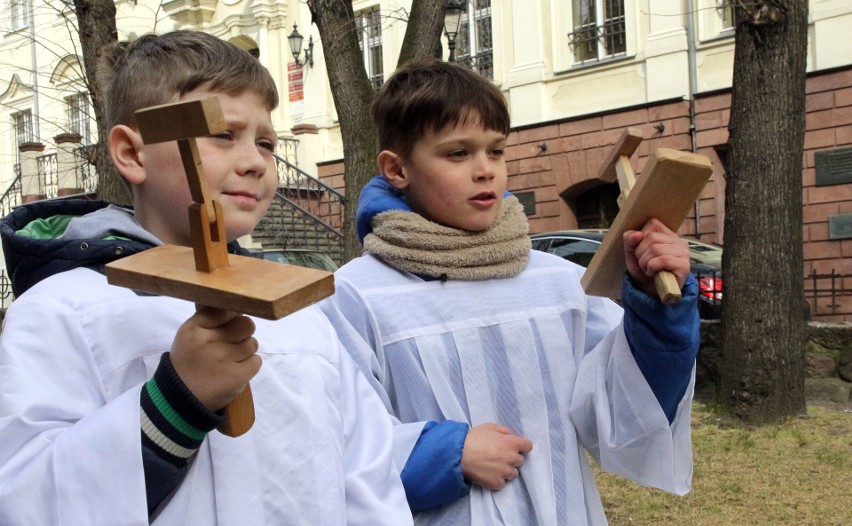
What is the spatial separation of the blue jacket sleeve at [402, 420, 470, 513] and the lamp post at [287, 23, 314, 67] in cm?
1962

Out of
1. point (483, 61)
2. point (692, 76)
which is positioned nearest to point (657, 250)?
point (692, 76)

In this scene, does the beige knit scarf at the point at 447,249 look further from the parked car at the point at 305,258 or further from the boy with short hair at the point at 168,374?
the parked car at the point at 305,258

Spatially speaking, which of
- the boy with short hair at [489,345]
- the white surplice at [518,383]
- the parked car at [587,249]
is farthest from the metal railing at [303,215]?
the white surplice at [518,383]

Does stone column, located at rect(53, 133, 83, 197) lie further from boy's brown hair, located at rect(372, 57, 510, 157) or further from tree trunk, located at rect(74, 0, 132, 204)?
boy's brown hair, located at rect(372, 57, 510, 157)

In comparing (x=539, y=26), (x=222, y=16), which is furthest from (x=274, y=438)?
(x=222, y=16)

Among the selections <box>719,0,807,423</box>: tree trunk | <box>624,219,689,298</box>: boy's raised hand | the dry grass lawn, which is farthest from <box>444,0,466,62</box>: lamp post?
<box>624,219,689,298</box>: boy's raised hand

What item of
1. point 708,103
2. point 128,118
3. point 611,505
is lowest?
point 611,505

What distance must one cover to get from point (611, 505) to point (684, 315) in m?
3.43

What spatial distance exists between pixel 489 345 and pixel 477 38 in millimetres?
17444

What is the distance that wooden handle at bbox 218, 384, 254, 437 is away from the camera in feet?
4.19

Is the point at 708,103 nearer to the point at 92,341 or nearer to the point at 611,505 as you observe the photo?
the point at 611,505

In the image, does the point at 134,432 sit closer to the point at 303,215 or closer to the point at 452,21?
the point at 452,21

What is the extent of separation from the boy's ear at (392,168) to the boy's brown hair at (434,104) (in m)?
0.02

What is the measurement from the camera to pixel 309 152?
68.7ft
